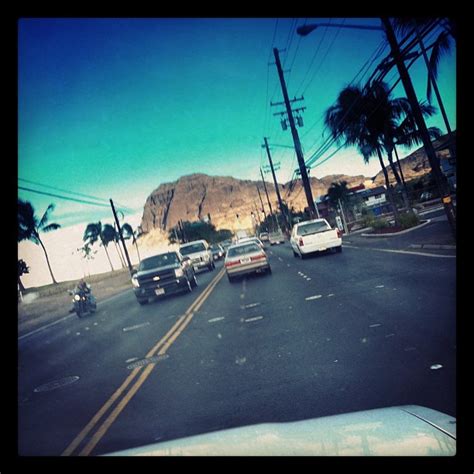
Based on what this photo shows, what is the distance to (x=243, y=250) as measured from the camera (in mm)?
18188

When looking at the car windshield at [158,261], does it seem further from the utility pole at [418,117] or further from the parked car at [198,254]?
the utility pole at [418,117]

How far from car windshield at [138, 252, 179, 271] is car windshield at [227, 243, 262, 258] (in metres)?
2.42

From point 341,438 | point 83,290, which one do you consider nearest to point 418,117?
point 341,438

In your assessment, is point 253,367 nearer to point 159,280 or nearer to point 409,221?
point 159,280

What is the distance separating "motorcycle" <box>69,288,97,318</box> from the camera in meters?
17.3

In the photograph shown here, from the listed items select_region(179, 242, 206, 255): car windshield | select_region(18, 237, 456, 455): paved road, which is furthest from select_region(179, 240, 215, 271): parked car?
select_region(18, 237, 456, 455): paved road

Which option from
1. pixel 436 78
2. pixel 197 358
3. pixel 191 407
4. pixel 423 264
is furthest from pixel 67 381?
pixel 436 78

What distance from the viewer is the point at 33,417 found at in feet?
17.3

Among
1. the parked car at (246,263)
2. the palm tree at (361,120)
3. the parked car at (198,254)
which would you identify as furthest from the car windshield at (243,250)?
the palm tree at (361,120)

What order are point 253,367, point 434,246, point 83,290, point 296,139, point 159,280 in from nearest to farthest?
point 253,367, point 434,246, point 159,280, point 83,290, point 296,139

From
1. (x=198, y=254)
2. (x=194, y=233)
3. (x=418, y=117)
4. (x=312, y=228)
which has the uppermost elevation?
(x=194, y=233)

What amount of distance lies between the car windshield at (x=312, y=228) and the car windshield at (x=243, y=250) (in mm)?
3500

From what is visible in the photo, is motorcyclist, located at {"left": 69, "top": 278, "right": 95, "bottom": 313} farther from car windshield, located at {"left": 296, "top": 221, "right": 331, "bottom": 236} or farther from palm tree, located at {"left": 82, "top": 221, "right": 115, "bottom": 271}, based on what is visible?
palm tree, located at {"left": 82, "top": 221, "right": 115, "bottom": 271}

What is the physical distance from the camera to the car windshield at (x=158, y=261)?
17.4 metres
